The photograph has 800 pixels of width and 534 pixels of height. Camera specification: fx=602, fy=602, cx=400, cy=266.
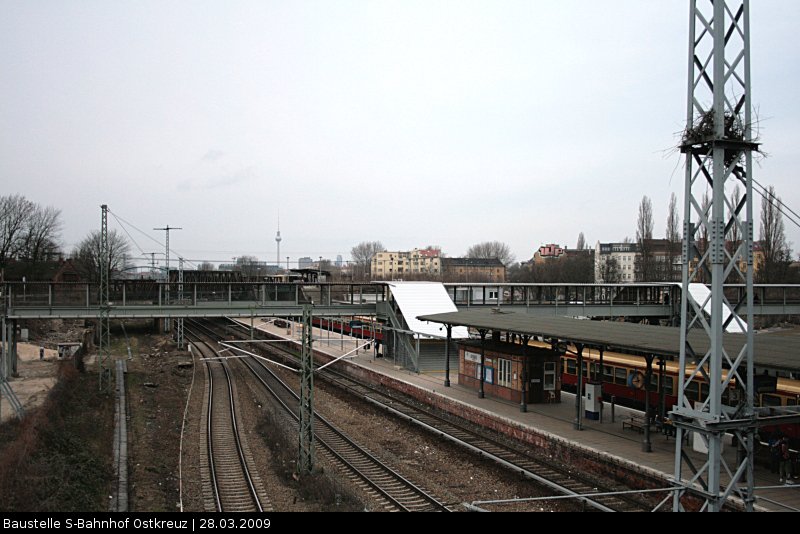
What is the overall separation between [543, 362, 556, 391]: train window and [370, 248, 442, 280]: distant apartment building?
130058 mm

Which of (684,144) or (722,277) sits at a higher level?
(684,144)

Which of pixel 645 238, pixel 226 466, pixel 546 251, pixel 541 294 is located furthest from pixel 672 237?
pixel 546 251

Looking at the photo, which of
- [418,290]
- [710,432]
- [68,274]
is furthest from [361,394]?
[68,274]

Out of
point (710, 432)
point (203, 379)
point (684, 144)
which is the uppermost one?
point (684, 144)

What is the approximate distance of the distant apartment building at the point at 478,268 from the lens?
134 m

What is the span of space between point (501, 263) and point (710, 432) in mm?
135430

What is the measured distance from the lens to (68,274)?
210 feet

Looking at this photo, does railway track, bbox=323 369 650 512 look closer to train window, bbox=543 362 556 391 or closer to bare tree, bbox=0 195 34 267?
train window, bbox=543 362 556 391

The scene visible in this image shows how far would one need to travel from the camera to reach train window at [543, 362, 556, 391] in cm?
2109

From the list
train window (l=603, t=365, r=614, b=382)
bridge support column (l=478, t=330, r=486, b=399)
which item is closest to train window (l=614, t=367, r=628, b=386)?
train window (l=603, t=365, r=614, b=382)

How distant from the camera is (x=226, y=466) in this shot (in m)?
16.0

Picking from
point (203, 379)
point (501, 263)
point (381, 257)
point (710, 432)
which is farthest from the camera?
point (381, 257)

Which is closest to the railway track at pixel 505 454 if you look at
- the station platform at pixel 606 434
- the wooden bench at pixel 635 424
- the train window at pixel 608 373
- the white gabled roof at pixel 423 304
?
the station platform at pixel 606 434
